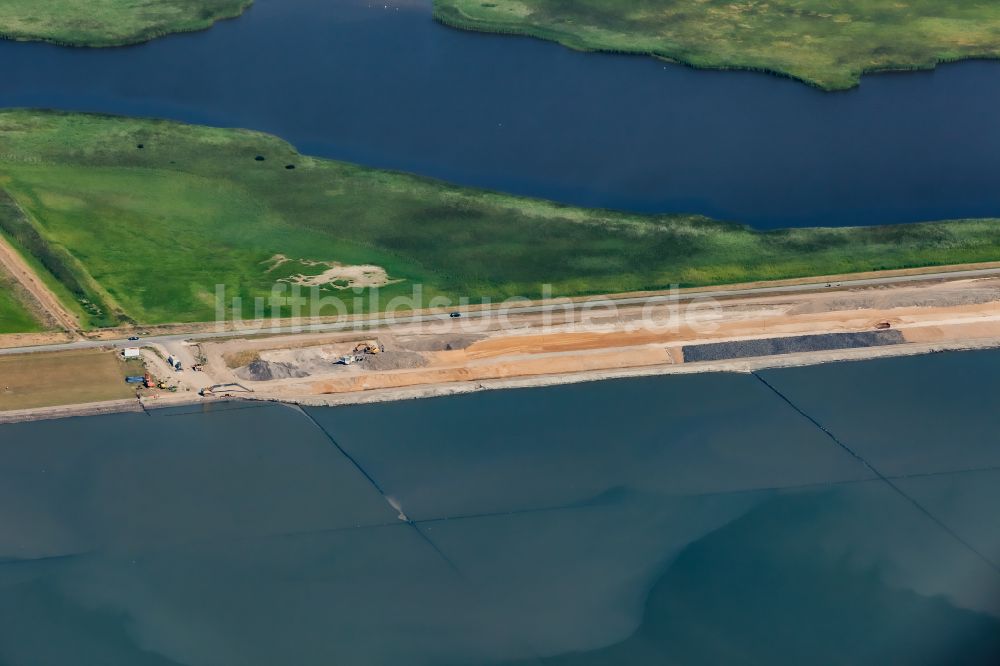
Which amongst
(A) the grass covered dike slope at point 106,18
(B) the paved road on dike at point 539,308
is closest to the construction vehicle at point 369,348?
(B) the paved road on dike at point 539,308

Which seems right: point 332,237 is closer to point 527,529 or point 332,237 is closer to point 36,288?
point 36,288

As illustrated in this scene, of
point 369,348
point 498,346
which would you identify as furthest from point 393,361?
point 498,346

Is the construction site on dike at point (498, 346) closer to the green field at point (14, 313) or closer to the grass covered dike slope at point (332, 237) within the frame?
the green field at point (14, 313)

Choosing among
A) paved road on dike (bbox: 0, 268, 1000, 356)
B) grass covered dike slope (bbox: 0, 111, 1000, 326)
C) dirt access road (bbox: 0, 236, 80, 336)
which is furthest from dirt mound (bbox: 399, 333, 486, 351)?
dirt access road (bbox: 0, 236, 80, 336)

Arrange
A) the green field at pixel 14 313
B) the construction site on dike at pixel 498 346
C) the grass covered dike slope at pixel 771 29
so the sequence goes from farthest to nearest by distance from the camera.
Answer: the grass covered dike slope at pixel 771 29
the green field at pixel 14 313
the construction site on dike at pixel 498 346

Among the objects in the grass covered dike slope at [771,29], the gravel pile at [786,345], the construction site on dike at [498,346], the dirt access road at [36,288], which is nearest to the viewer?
the construction site on dike at [498,346]

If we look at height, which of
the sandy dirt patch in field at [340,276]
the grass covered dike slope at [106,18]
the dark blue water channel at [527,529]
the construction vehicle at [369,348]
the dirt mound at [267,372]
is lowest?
the dark blue water channel at [527,529]

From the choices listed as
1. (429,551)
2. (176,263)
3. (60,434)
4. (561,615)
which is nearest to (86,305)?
(176,263)
